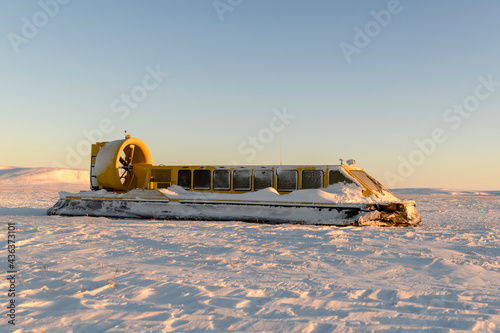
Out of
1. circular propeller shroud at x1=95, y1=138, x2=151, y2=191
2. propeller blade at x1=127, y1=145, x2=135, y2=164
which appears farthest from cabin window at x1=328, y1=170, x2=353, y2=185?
propeller blade at x1=127, y1=145, x2=135, y2=164

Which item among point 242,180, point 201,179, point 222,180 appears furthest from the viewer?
point 201,179

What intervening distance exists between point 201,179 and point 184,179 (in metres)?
0.54

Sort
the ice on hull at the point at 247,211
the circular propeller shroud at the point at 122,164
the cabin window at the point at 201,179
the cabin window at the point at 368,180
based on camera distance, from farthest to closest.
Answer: the circular propeller shroud at the point at 122,164 → the cabin window at the point at 201,179 → the cabin window at the point at 368,180 → the ice on hull at the point at 247,211

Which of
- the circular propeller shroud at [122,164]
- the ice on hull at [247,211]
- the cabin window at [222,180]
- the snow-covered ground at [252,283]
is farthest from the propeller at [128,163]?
the snow-covered ground at [252,283]

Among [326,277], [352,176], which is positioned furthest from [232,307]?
[352,176]

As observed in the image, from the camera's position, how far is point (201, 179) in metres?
9.65

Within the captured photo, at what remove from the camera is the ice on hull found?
7703 mm

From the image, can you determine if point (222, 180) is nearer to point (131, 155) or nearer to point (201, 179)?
point (201, 179)

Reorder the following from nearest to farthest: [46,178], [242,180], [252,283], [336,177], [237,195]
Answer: [252,283] → [336,177] → [237,195] → [242,180] → [46,178]

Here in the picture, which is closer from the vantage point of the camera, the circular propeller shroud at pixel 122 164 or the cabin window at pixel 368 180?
the cabin window at pixel 368 180

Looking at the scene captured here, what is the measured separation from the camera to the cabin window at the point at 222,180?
9391 millimetres

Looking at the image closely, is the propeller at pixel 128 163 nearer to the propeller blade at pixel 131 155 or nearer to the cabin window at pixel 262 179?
the propeller blade at pixel 131 155

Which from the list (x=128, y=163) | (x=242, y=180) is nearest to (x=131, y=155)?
(x=128, y=163)

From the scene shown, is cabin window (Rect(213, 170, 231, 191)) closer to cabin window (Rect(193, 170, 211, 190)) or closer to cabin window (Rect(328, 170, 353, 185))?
cabin window (Rect(193, 170, 211, 190))
